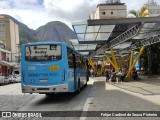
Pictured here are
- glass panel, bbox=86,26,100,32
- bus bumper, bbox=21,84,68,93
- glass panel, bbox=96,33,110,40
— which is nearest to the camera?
bus bumper, bbox=21,84,68,93

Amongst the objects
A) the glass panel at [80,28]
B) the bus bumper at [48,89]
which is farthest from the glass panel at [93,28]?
the bus bumper at [48,89]

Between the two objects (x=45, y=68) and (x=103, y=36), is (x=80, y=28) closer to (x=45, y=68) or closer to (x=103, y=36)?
(x=103, y=36)

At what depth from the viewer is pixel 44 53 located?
643 inches

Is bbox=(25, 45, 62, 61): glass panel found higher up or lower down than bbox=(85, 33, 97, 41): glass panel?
lower down

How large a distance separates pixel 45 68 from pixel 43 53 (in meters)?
0.79

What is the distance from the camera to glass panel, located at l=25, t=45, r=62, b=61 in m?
16.2

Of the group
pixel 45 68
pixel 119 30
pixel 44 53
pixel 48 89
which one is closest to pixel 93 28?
pixel 119 30

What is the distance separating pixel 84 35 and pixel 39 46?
1725 cm

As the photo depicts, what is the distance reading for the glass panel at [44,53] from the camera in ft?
53.3

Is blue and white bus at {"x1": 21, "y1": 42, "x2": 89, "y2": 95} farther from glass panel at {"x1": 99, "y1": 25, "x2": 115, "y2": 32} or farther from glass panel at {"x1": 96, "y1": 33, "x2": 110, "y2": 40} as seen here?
glass panel at {"x1": 96, "y1": 33, "x2": 110, "y2": 40}

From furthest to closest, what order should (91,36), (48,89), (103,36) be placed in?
1. (91,36)
2. (103,36)
3. (48,89)

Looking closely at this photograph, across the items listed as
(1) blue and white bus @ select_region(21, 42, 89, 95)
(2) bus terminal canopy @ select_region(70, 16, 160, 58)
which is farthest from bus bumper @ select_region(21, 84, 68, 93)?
(2) bus terminal canopy @ select_region(70, 16, 160, 58)

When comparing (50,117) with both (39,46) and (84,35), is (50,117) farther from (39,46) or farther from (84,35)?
(84,35)

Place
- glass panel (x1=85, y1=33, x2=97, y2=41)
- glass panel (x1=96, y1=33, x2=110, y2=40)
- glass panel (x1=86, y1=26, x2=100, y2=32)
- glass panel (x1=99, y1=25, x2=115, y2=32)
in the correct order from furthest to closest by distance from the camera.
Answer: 1. glass panel (x1=85, y1=33, x2=97, y2=41)
2. glass panel (x1=96, y1=33, x2=110, y2=40)
3. glass panel (x1=86, y1=26, x2=100, y2=32)
4. glass panel (x1=99, y1=25, x2=115, y2=32)
